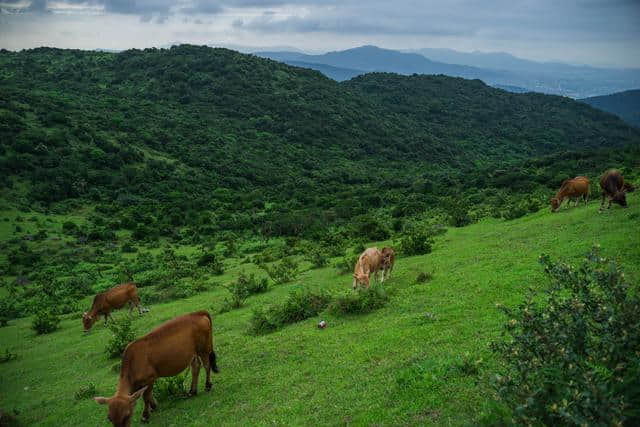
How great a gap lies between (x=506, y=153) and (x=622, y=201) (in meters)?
122

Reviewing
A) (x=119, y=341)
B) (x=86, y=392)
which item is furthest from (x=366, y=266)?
(x=86, y=392)

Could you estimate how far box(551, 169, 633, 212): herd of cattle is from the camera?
19028 mm

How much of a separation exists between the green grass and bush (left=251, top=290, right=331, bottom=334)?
0.67 meters

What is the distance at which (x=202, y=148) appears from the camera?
3548 inches

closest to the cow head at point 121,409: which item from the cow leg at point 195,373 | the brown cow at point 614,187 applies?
the cow leg at point 195,373

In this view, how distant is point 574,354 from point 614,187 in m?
17.7

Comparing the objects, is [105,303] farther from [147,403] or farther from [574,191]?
[574,191]

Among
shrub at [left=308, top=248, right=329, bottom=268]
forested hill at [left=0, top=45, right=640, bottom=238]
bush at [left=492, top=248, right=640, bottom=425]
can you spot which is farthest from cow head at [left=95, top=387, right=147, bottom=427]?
forested hill at [left=0, top=45, right=640, bottom=238]

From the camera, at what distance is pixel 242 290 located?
70.4 feet

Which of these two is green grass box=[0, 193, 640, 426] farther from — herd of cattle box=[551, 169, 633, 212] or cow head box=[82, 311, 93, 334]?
herd of cattle box=[551, 169, 633, 212]

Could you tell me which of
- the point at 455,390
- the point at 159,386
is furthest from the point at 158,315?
the point at 455,390

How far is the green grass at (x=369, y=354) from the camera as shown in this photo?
829 centimetres

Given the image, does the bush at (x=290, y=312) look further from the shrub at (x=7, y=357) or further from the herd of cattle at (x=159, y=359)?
the shrub at (x=7, y=357)

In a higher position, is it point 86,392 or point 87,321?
point 86,392
